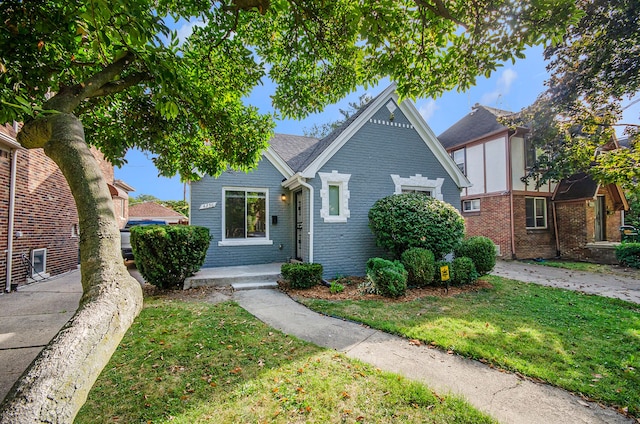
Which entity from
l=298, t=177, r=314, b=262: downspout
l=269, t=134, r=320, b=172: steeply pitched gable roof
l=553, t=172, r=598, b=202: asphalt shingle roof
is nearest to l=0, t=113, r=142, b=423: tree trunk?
l=298, t=177, r=314, b=262: downspout

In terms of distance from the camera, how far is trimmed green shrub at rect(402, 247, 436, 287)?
7.43 metres

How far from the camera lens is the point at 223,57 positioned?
15.7 ft

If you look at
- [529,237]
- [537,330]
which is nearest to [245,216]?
[537,330]

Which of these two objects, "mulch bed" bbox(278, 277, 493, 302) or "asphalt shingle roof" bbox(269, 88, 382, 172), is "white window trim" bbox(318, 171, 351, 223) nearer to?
"asphalt shingle roof" bbox(269, 88, 382, 172)

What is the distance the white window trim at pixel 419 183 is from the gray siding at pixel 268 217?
153 inches

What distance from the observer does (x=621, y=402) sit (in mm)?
2883

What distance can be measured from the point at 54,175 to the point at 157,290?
21.3 ft

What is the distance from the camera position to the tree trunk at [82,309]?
1.08 metres

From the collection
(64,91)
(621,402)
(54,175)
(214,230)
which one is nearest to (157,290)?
(214,230)

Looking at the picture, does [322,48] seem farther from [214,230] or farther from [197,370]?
[214,230]

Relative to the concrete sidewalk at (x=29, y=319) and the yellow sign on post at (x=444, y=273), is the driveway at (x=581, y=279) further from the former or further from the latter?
the concrete sidewalk at (x=29, y=319)

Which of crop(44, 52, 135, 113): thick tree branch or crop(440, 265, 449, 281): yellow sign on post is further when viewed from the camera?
crop(440, 265, 449, 281): yellow sign on post

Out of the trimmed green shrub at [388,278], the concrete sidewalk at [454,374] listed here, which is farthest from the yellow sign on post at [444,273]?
the concrete sidewalk at [454,374]

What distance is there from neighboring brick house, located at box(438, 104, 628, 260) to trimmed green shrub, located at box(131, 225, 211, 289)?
13.7m
